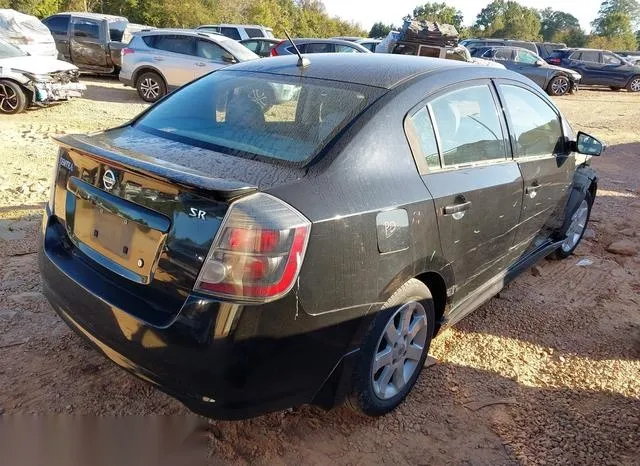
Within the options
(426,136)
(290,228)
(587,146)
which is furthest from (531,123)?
(290,228)

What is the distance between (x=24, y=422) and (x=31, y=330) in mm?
817

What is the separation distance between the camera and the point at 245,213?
185cm

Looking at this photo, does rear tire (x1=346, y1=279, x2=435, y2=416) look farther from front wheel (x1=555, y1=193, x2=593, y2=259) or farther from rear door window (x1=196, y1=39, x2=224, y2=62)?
rear door window (x1=196, y1=39, x2=224, y2=62)

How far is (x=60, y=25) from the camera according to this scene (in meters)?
14.2

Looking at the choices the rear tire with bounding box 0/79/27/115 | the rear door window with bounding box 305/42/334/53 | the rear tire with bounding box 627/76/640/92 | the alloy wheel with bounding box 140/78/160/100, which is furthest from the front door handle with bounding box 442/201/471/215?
the rear tire with bounding box 627/76/640/92

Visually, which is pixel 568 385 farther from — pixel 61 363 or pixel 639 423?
pixel 61 363

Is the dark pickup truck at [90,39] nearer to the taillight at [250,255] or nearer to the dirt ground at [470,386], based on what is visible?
the dirt ground at [470,386]

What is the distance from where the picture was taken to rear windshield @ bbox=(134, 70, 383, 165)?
7.78 ft

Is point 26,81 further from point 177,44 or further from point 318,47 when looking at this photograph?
point 318,47

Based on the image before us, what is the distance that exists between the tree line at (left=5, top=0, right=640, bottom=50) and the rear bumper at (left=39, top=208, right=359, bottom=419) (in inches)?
133

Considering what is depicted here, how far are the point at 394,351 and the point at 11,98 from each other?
882 cm

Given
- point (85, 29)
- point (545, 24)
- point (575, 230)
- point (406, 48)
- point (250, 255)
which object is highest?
point (545, 24)

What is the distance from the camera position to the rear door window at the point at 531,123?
3301 mm

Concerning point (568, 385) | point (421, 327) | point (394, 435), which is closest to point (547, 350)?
point (568, 385)
